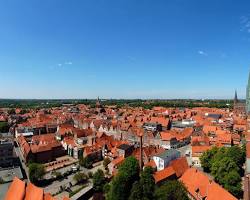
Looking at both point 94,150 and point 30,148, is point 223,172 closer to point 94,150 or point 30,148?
point 94,150

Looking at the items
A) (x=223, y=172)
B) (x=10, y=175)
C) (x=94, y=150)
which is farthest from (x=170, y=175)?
(x=10, y=175)

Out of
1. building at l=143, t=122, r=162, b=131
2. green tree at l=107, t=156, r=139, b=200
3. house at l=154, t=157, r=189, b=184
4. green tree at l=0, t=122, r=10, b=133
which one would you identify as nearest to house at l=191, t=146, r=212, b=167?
house at l=154, t=157, r=189, b=184

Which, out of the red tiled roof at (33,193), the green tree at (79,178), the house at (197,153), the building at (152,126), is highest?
the red tiled roof at (33,193)

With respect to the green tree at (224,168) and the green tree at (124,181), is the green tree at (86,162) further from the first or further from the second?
the green tree at (224,168)

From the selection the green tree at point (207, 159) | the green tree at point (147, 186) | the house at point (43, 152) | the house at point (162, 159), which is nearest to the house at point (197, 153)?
the green tree at point (207, 159)

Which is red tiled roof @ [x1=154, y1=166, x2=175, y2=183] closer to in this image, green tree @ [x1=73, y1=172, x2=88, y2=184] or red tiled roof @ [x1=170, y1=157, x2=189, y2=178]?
red tiled roof @ [x1=170, y1=157, x2=189, y2=178]

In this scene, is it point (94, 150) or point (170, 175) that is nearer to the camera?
point (170, 175)

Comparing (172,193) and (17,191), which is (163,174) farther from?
(17,191)
